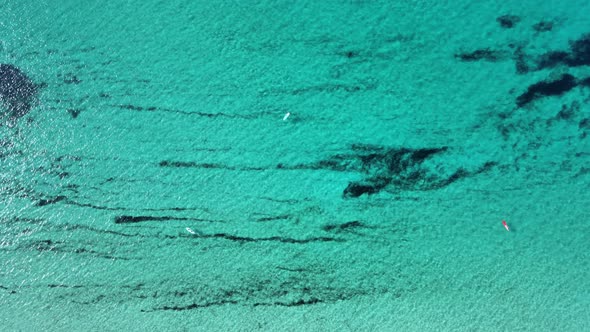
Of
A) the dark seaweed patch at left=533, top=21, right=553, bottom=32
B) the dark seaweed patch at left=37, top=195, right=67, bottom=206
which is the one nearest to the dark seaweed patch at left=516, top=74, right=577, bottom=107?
the dark seaweed patch at left=533, top=21, right=553, bottom=32

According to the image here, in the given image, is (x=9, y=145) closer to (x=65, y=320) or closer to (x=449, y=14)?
(x=65, y=320)

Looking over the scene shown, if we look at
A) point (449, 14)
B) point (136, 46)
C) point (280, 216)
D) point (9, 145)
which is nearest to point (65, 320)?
point (9, 145)

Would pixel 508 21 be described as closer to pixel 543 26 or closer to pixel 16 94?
pixel 543 26

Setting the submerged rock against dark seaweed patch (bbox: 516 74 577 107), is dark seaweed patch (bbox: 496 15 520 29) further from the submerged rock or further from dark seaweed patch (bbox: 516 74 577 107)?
the submerged rock

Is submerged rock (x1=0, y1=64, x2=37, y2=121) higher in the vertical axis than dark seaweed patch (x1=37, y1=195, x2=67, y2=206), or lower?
higher

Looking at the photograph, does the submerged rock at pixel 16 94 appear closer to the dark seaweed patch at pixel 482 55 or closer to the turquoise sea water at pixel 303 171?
the turquoise sea water at pixel 303 171

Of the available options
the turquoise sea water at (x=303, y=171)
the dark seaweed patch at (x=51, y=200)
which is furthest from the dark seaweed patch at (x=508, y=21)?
the dark seaweed patch at (x=51, y=200)
